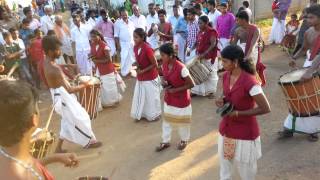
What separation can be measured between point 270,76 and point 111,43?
4.74m

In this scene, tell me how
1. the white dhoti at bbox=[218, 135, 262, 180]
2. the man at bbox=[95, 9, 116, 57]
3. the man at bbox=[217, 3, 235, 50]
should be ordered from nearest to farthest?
the white dhoti at bbox=[218, 135, 262, 180]
the man at bbox=[217, 3, 235, 50]
the man at bbox=[95, 9, 116, 57]

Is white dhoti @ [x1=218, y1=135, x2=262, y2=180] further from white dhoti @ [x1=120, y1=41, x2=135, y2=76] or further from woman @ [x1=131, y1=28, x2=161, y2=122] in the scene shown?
white dhoti @ [x1=120, y1=41, x2=135, y2=76]

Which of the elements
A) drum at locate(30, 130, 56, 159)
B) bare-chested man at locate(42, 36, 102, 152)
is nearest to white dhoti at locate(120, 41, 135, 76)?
bare-chested man at locate(42, 36, 102, 152)

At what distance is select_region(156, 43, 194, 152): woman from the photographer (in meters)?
5.87

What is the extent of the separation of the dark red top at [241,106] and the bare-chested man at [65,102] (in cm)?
258

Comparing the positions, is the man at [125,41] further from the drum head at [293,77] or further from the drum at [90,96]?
the drum head at [293,77]

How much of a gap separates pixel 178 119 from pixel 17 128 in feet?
13.5

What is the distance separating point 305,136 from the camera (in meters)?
6.29

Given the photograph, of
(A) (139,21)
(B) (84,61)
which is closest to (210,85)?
(B) (84,61)

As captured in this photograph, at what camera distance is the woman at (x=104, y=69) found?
26.9ft

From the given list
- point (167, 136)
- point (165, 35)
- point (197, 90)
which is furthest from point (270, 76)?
point (167, 136)

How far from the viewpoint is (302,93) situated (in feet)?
18.5

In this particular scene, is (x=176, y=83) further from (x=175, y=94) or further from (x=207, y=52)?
(x=207, y=52)

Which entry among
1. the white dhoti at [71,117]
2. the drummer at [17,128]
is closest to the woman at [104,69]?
the white dhoti at [71,117]
